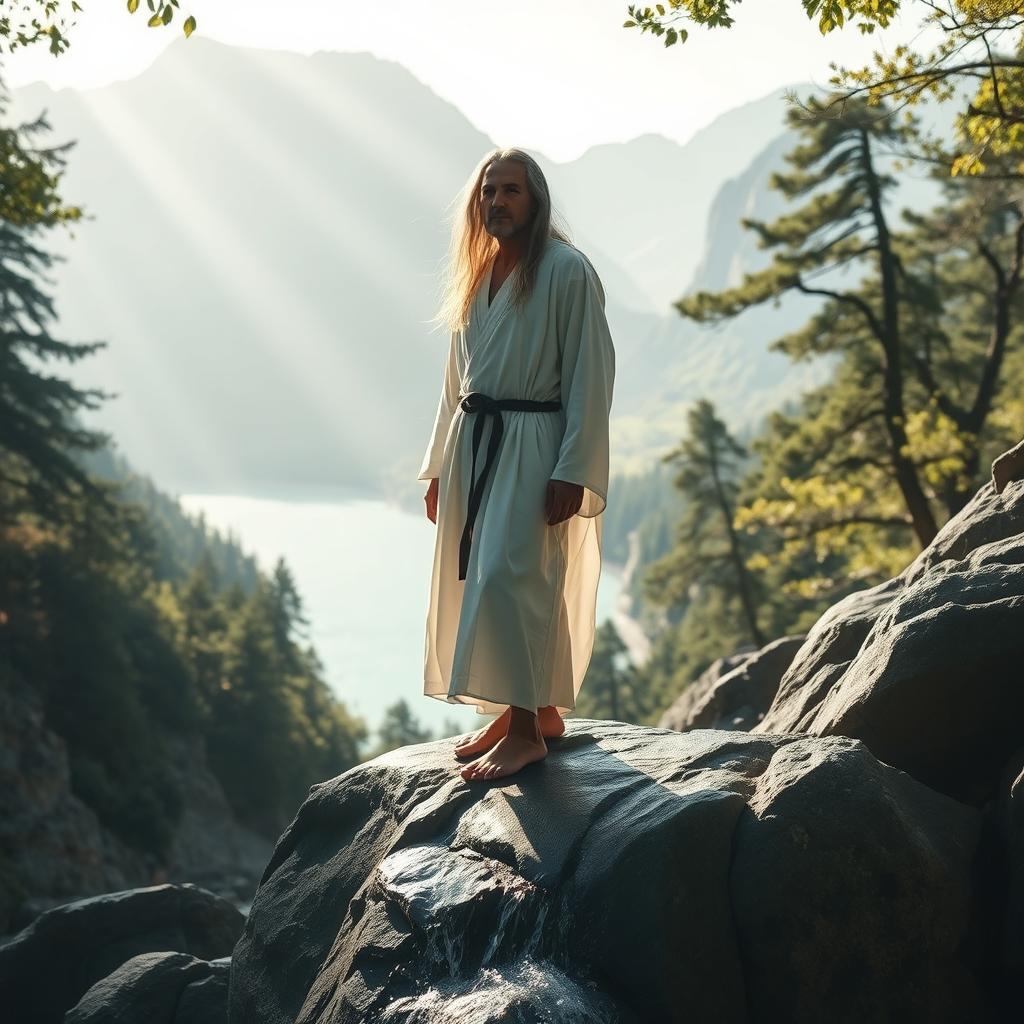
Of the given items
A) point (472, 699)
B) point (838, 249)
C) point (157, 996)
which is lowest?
point (157, 996)

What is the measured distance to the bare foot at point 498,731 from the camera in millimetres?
5809

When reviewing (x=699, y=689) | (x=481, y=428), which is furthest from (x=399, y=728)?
(x=481, y=428)

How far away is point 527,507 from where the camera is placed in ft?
18.1

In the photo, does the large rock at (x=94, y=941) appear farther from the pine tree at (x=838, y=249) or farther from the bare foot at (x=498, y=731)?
the pine tree at (x=838, y=249)

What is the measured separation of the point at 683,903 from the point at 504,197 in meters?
3.29

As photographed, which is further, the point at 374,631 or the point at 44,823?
the point at 374,631

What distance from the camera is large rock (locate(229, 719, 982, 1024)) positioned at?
406cm

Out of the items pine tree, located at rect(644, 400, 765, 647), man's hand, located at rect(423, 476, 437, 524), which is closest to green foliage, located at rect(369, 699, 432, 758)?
pine tree, located at rect(644, 400, 765, 647)

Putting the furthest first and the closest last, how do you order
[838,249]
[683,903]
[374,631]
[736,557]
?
1. [374,631]
2. [736,557]
3. [838,249]
4. [683,903]

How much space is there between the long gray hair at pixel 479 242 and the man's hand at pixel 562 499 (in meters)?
0.92

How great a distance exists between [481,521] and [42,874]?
24.0 m

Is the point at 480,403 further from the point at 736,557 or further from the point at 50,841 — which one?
the point at 50,841

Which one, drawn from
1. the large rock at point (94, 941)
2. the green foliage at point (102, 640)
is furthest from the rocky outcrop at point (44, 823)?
the large rock at point (94, 941)

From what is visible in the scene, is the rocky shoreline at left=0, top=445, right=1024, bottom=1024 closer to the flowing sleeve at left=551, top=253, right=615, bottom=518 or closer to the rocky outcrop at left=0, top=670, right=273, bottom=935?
the flowing sleeve at left=551, top=253, right=615, bottom=518
